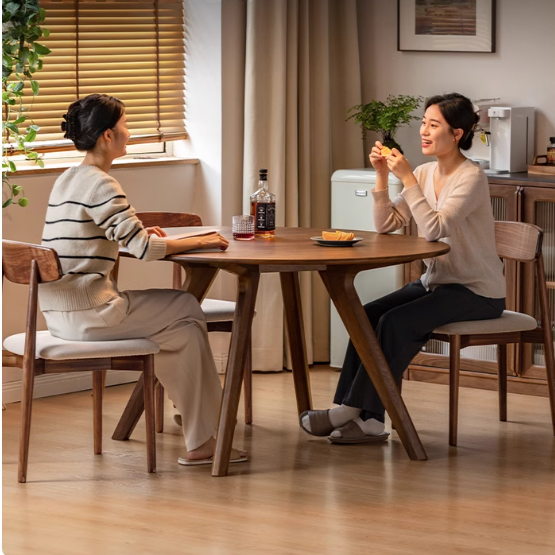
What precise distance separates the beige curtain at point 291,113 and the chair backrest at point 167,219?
2.45ft

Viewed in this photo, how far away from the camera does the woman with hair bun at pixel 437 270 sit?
3.64 metres

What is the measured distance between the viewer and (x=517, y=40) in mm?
4723

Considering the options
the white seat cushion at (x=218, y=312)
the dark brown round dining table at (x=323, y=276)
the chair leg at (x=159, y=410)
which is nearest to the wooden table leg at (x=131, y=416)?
the chair leg at (x=159, y=410)

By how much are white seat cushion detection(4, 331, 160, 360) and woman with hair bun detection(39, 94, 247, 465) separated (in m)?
0.06

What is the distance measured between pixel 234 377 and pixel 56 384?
1.40 meters

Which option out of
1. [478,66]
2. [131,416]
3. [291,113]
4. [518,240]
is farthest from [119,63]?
[518,240]

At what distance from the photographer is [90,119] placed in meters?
3.38

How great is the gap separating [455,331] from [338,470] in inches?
25.2

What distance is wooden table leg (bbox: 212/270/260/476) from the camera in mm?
3361

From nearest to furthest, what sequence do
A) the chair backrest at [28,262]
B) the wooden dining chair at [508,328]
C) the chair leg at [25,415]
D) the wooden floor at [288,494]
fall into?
the wooden floor at [288,494]
the chair backrest at [28,262]
the chair leg at [25,415]
the wooden dining chair at [508,328]

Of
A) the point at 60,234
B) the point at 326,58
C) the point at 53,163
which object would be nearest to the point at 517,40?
the point at 326,58

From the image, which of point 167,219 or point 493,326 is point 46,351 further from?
point 493,326

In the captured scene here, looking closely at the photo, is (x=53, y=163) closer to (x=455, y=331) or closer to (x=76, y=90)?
(x=76, y=90)

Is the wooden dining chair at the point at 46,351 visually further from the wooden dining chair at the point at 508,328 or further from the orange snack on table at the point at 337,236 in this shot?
the wooden dining chair at the point at 508,328
